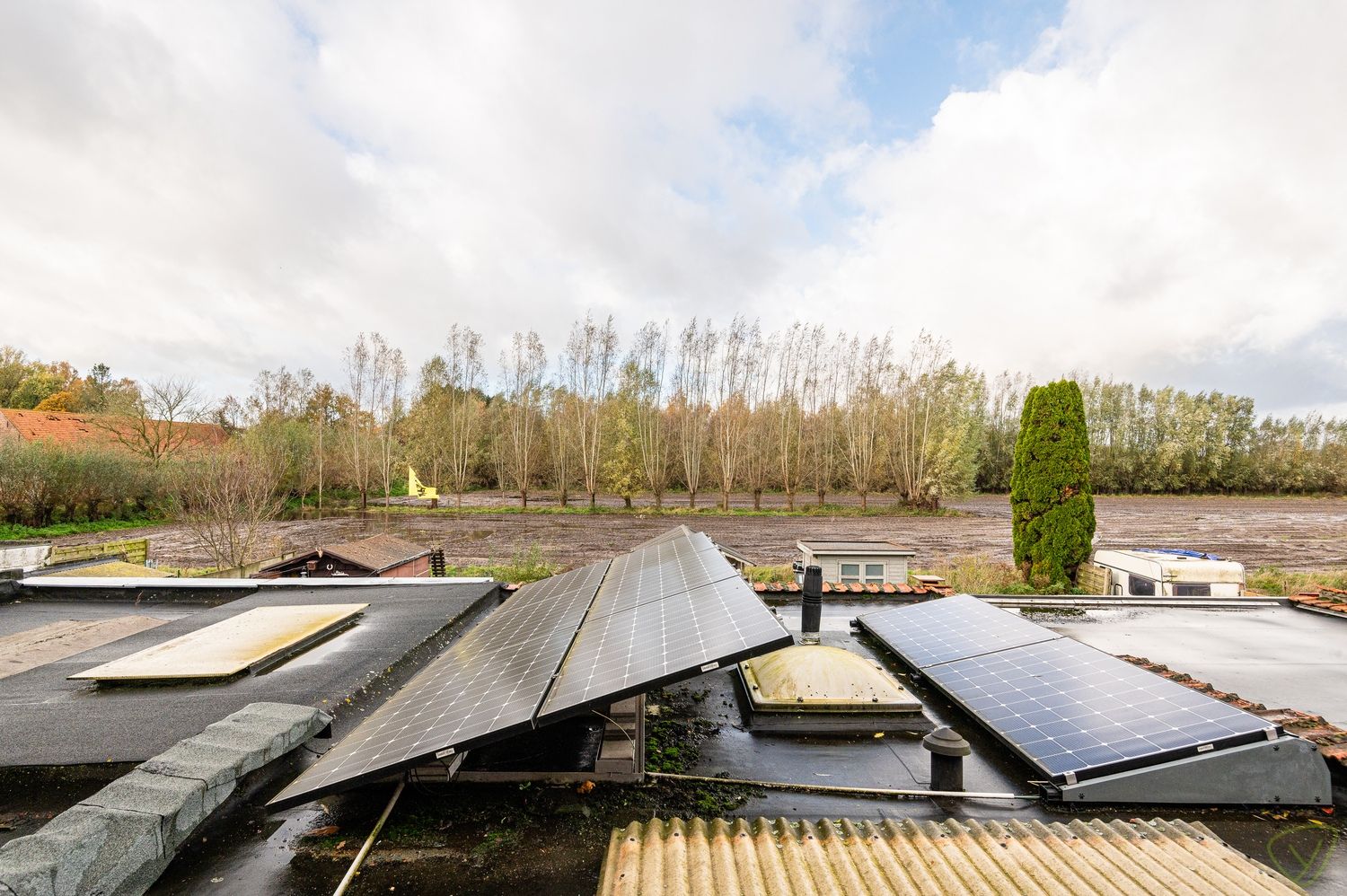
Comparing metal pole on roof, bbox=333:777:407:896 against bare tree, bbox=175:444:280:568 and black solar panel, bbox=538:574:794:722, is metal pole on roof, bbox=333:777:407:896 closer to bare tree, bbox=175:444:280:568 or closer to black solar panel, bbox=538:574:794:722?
black solar panel, bbox=538:574:794:722

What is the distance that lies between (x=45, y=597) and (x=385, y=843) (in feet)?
36.2

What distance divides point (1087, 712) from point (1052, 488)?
13758mm

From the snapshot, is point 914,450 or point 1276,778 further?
point 914,450

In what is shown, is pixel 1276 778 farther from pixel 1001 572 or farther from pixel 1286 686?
pixel 1001 572

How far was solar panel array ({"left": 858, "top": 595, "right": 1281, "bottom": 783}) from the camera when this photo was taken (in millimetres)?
3896

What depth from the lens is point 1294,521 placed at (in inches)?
1556

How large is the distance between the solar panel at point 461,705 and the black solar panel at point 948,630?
12.6 feet

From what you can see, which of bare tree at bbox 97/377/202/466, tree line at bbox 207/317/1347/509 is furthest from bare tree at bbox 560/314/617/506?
bare tree at bbox 97/377/202/466

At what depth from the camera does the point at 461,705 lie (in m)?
3.39

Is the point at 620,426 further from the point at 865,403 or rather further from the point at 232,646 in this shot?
the point at 232,646

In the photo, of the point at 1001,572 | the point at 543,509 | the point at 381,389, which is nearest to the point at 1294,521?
the point at 1001,572

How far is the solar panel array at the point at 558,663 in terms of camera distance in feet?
9.29

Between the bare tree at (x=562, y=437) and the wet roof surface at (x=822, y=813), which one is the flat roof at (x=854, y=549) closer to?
the wet roof surface at (x=822, y=813)

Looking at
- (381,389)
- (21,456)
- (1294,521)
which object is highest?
(381,389)
